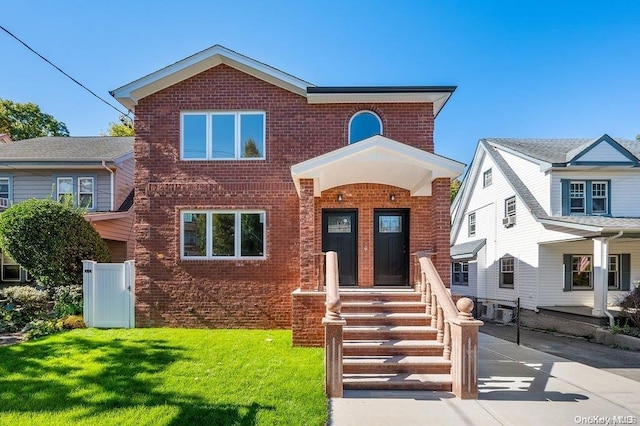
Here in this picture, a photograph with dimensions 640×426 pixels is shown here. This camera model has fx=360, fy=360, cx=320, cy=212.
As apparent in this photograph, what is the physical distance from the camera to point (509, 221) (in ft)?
52.3

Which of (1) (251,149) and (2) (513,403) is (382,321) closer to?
(2) (513,403)

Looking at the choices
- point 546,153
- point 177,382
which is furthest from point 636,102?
point 177,382

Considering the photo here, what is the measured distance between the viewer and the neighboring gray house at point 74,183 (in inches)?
551

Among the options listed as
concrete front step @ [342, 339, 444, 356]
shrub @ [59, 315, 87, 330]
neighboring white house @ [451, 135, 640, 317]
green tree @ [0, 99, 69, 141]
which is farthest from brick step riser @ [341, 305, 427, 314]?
green tree @ [0, 99, 69, 141]

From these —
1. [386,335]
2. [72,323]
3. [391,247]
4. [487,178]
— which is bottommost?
[72,323]

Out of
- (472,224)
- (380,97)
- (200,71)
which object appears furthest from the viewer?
(472,224)

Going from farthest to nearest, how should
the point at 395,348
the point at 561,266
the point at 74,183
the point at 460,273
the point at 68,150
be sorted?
the point at 460,273, the point at 68,150, the point at 74,183, the point at 561,266, the point at 395,348

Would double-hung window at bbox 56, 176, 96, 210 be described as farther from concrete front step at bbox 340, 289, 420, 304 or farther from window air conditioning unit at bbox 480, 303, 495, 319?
window air conditioning unit at bbox 480, 303, 495, 319

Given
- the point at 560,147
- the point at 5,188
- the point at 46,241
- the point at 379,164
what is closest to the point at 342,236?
the point at 379,164

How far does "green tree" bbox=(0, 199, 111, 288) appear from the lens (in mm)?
9555

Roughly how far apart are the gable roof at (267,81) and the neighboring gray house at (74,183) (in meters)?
5.88

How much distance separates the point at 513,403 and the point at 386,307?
268cm

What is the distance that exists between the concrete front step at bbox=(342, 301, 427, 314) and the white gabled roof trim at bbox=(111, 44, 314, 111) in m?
5.54

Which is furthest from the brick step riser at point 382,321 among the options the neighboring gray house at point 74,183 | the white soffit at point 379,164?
the neighboring gray house at point 74,183
